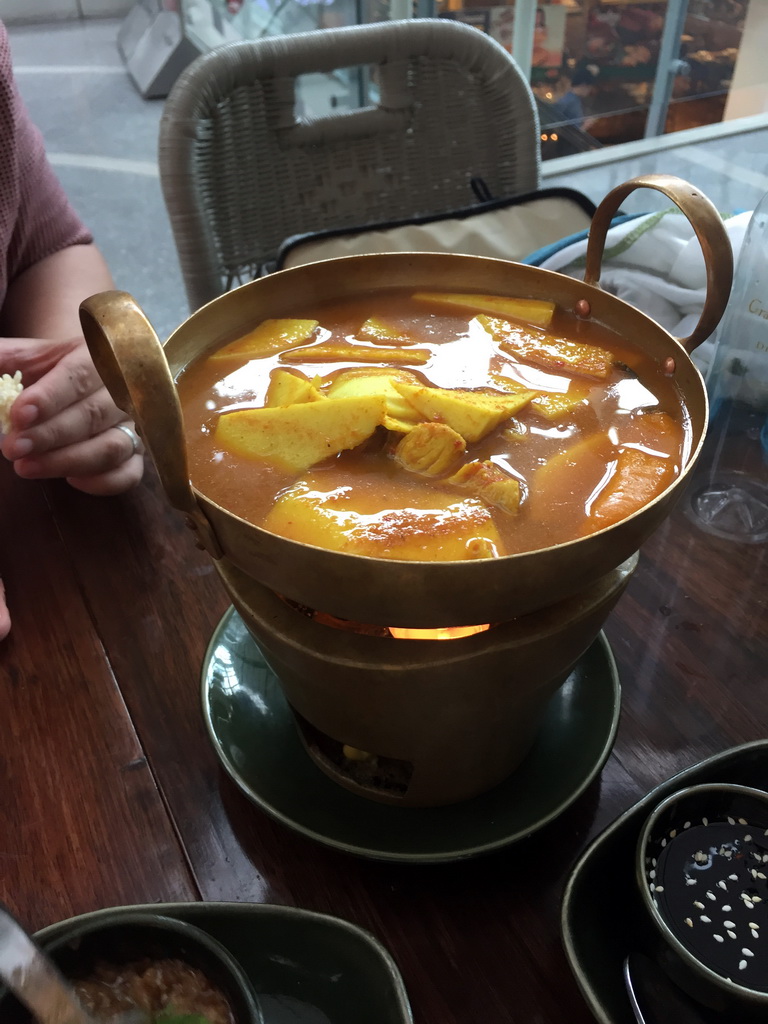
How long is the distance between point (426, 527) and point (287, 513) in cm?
11

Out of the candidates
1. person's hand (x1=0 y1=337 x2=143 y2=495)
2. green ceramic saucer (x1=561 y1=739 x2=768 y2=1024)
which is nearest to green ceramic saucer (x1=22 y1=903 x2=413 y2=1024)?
green ceramic saucer (x1=561 y1=739 x2=768 y2=1024)

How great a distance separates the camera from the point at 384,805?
0.84 metres

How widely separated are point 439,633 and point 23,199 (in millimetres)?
1328

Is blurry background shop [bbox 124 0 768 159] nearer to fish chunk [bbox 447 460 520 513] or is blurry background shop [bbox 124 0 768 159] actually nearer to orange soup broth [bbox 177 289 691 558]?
orange soup broth [bbox 177 289 691 558]

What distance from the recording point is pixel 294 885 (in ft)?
2.55

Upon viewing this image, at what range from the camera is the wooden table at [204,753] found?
2.43 ft

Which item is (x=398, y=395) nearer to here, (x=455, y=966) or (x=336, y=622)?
(x=336, y=622)

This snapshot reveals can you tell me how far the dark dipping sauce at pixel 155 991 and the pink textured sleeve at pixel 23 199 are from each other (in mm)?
1281

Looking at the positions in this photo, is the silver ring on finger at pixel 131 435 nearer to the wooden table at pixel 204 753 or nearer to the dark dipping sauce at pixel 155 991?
the wooden table at pixel 204 753

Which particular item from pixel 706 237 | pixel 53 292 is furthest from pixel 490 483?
pixel 53 292

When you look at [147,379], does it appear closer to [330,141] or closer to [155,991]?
[155,991]

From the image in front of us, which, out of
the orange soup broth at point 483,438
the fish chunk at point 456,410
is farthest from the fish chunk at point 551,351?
the fish chunk at point 456,410

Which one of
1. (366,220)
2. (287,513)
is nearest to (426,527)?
(287,513)

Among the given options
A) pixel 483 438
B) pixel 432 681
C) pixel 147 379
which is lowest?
pixel 432 681
